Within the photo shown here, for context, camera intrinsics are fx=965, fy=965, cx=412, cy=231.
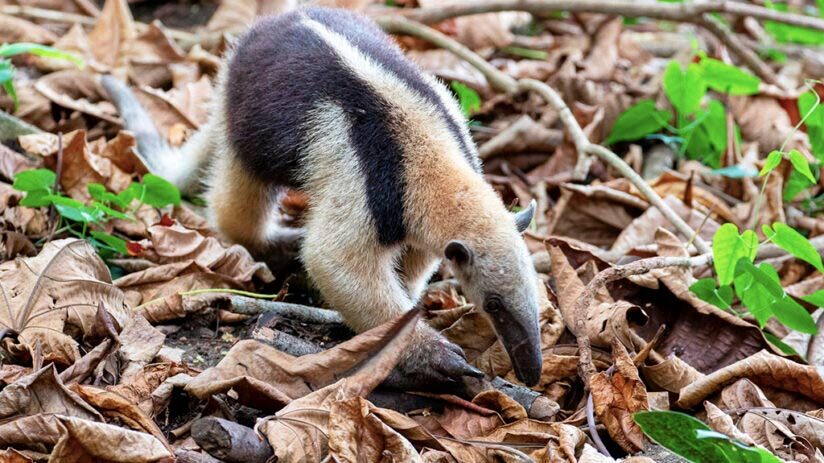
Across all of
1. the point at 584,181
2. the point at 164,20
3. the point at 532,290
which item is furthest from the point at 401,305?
the point at 164,20

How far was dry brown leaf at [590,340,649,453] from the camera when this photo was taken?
418cm

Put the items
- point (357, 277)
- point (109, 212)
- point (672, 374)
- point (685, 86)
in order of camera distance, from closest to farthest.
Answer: point (672, 374) → point (357, 277) → point (109, 212) → point (685, 86)

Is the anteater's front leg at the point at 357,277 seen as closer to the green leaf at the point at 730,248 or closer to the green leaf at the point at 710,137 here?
the green leaf at the point at 730,248

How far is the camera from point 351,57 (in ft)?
16.4

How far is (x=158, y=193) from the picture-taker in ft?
18.1

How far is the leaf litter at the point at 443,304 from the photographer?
3.92 meters

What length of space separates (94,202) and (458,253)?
7.12 ft

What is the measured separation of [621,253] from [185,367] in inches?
114

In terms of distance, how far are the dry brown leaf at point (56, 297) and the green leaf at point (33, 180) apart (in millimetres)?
719

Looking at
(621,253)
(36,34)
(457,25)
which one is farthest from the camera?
(457,25)

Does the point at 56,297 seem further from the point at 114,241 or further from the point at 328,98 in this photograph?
the point at 328,98

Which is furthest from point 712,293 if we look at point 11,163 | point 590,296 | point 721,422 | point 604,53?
point 604,53

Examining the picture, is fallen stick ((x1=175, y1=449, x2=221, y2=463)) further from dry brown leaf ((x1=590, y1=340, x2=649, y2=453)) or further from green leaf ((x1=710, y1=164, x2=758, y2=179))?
green leaf ((x1=710, y1=164, x2=758, y2=179))

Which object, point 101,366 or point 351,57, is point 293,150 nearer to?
point 351,57
